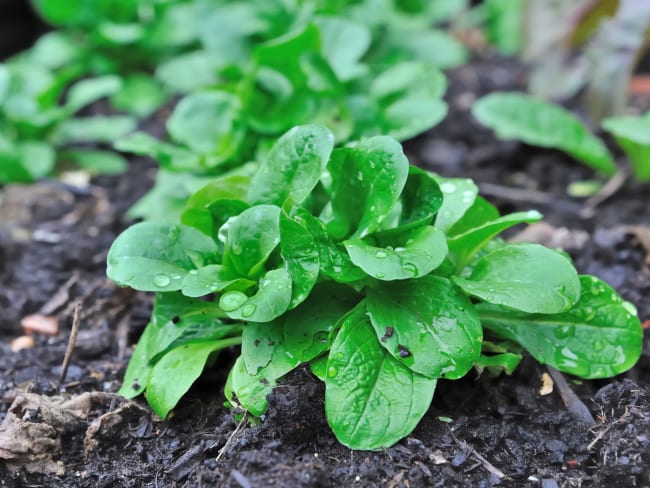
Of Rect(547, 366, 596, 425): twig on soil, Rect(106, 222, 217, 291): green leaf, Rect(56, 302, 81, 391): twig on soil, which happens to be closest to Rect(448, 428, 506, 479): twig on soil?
Rect(547, 366, 596, 425): twig on soil

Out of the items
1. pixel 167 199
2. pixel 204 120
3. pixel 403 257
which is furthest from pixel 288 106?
pixel 403 257

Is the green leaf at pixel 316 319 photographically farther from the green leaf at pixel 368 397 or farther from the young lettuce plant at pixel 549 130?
the young lettuce plant at pixel 549 130

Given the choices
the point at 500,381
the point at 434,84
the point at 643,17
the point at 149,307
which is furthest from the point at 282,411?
the point at 643,17

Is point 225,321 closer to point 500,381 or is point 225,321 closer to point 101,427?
point 101,427

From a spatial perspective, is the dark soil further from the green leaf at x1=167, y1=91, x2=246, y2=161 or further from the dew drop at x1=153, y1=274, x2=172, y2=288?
the green leaf at x1=167, y1=91, x2=246, y2=161

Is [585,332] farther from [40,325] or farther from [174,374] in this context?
[40,325]

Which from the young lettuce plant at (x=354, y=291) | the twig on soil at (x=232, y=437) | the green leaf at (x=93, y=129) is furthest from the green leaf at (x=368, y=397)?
the green leaf at (x=93, y=129)
